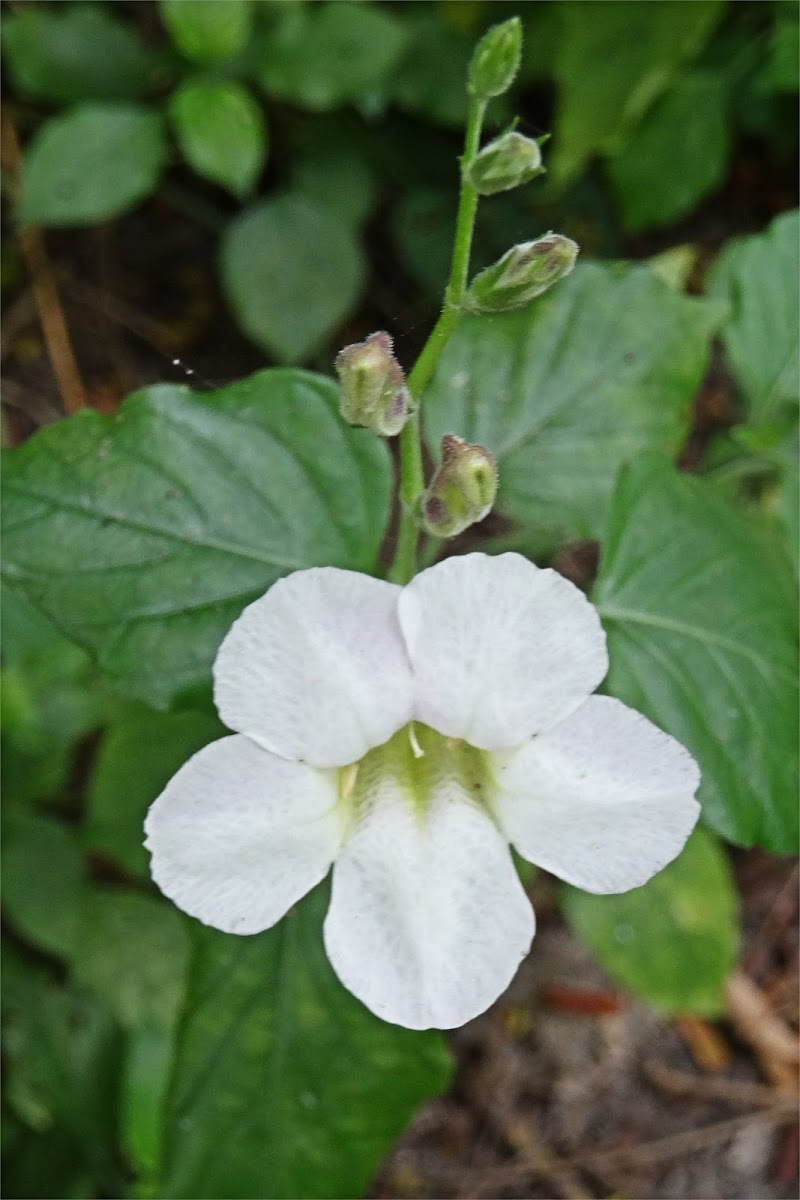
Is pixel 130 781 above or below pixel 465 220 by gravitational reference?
below

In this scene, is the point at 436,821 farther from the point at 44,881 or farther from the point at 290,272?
the point at 290,272

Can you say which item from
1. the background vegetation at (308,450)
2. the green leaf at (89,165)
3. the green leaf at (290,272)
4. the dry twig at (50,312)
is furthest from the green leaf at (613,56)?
the dry twig at (50,312)

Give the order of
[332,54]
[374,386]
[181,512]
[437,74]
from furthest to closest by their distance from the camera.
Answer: [437,74] < [332,54] < [181,512] < [374,386]

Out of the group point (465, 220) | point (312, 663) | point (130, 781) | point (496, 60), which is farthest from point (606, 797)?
point (130, 781)

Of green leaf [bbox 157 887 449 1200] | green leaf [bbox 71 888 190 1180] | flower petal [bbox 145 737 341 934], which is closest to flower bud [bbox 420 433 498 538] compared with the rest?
flower petal [bbox 145 737 341 934]

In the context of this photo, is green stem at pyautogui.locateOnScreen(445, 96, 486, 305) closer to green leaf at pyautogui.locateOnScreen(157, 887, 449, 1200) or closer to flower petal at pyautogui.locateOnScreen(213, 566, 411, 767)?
flower petal at pyautogui.locateOnScreen(213, 566, 411, 767)

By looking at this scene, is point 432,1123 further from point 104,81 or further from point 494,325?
point 104,81
